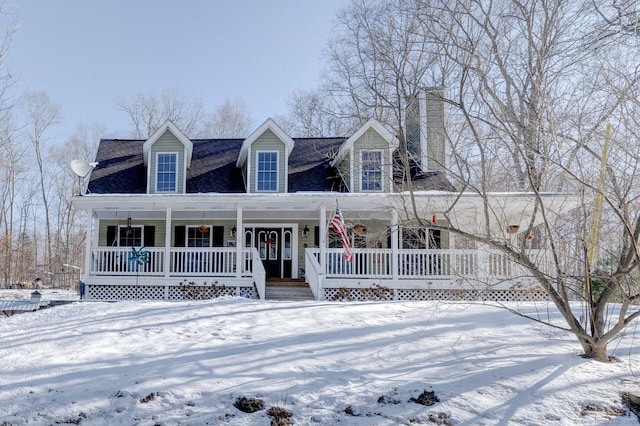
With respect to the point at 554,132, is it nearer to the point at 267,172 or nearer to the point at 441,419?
the point at 441,419

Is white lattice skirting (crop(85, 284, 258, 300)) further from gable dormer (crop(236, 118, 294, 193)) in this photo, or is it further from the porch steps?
gable dormer (crop(236, 118, 294, 193))

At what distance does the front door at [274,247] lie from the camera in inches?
594

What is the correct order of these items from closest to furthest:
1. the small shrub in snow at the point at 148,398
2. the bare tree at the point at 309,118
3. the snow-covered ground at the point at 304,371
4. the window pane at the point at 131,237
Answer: the snow-covered ground at the point at 304,371
the small shrub in snow at the point at 148,398
the window pane at the point at 131,237
the bare tree at the point at 309,118

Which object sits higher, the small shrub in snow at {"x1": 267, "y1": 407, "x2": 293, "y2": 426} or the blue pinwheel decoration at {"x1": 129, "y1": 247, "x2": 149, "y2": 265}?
the blue pinwheel decoration at {"x1": 129, "y1": 247, "x2": 149, "y2": 265}

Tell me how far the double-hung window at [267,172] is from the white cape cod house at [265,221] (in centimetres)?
3

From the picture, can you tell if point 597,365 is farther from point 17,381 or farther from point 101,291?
point 101,291

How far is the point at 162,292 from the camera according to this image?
1312 cm

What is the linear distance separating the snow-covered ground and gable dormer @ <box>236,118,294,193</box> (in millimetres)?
6708

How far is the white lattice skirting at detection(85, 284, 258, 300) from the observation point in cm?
1282

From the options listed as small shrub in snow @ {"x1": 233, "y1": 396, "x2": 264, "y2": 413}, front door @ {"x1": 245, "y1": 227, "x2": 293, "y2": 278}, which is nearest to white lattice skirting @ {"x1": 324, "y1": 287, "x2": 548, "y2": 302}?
front door @ {"x1": 245, "y1": 227, "x2": 293, "y2": 278}

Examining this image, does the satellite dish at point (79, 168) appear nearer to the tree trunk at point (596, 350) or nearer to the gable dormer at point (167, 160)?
the gable dormer at point (167, 160)

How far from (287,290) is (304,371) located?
7.40 metres

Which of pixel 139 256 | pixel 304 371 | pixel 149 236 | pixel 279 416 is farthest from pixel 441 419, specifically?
pixel 149 236

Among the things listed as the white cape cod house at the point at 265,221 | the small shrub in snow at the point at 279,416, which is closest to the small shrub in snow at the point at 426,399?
the small shrub in snow at the point at 279,416
